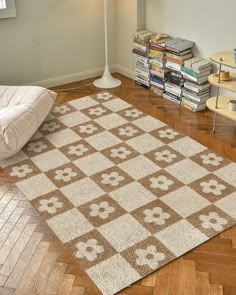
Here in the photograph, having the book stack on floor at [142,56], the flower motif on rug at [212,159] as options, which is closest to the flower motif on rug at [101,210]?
the flower motif on rug at [212,159]

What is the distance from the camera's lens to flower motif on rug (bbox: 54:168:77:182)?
9.88ft

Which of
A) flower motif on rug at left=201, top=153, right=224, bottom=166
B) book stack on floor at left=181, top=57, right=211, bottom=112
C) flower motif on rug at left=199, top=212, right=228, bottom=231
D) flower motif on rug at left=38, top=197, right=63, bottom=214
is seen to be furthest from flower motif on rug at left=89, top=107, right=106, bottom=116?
flower motif on rug at left=199, top=212, right=228, bottom=231

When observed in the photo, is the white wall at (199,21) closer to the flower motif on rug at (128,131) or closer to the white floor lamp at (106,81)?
the white floor lamp at (106,81)

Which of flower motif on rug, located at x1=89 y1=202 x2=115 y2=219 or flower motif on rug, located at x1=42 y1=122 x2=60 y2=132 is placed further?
flower motif on rug, located at x1=42 y1=122 x2=60 y2=132

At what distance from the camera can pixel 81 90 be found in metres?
4.39

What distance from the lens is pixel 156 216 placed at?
2.62 m

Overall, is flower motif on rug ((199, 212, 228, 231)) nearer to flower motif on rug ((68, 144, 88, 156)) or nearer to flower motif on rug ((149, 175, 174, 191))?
flower motif on rug ((149, 175, 174, 191))

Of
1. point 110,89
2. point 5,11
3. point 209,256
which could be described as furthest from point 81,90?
point 209,256

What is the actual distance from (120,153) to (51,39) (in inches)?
65.5

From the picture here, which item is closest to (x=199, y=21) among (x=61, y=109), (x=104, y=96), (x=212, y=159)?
(x=104, y=96)

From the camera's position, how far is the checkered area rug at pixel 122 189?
238 cm

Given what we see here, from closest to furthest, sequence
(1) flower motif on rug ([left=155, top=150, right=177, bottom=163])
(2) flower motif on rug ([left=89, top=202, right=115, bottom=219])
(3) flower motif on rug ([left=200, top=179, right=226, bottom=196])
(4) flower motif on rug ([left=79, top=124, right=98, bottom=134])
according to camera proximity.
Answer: (2) flower motif on rug ([left=89, top=202, right=115, bottom=219])
(3) flower motif on rug ([left=200, top=179, right=226, bottom=196])
(1) flower motif on rug ([left=155, top=150, right=177, bottom=163])
(4) flower motif on rug ([left=79, top=124, right=98, bottom=134])

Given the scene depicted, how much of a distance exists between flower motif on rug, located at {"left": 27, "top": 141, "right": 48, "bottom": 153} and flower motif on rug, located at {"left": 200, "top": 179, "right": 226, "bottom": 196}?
4.16ft

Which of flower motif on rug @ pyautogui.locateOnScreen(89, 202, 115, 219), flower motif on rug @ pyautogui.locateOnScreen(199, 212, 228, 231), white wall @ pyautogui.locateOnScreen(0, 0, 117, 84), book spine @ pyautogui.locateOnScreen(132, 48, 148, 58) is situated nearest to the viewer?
flower motif on rug @ pyautogui.locateOnScreen(199, 212, 228, 231)
